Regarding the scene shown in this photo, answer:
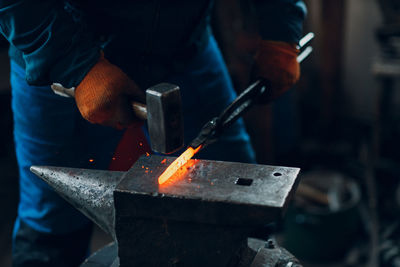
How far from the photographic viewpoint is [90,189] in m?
1.22

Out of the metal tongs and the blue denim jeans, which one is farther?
the blue denim jeans

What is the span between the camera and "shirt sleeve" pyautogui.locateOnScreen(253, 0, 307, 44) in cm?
188

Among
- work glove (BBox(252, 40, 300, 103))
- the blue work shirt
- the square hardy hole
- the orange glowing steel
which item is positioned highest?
the blue work shirt

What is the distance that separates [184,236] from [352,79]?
11.1 ft

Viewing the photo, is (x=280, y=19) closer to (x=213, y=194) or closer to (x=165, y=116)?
(x=165, y=116)

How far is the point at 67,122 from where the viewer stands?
162cm

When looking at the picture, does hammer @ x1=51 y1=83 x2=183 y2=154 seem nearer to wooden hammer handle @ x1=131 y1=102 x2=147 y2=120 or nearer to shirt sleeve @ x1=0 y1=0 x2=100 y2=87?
wooden hammer handle @ x1=131 y1=102 x2=147 y2=120

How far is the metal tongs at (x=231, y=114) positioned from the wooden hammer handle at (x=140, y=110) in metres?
0.16

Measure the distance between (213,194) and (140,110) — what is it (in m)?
0.43

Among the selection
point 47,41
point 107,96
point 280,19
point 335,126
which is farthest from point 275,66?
point 335,126

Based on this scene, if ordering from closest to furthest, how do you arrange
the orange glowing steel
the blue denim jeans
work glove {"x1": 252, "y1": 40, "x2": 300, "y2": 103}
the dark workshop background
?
the orange glowing steel < the blue denim jeans < work glove {"x1": 252, "y1": 40, "x2": 300, "y2": 103} < the dark workshop background

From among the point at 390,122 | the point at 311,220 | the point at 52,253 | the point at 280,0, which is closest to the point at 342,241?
the point at 311,220

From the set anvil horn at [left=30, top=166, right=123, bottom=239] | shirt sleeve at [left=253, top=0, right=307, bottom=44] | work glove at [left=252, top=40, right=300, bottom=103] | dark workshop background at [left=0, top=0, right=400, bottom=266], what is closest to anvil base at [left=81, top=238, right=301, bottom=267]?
anvil horn at [left=30, top=166, right=123, bottom=239]

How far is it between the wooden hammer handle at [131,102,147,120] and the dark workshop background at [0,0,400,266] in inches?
35.5
